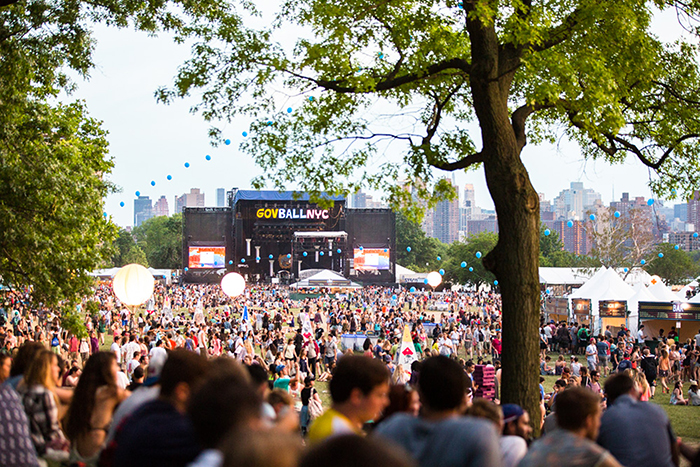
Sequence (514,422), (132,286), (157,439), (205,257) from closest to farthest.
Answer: (157,439), (514,422), (132,286), (205,257)

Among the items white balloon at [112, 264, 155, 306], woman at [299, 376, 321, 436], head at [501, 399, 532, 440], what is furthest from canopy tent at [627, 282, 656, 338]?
head at [501, 399, 532, 440]

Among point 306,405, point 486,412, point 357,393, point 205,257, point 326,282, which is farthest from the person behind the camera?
point 205,257

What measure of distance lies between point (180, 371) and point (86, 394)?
1187mm

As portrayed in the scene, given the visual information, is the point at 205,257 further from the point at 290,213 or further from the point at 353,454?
the point at 353,454

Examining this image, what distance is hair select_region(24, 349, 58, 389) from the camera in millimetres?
4297

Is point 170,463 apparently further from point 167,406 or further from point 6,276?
point 6,276

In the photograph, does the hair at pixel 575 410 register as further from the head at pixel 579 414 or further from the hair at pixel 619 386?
the hair at pixel 619 386

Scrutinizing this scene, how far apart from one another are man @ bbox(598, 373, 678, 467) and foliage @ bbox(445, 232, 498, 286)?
70.2 m

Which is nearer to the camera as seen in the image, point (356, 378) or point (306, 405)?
point (356, 378)

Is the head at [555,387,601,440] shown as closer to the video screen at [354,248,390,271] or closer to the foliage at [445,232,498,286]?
the video screen at [354,248,390,271]

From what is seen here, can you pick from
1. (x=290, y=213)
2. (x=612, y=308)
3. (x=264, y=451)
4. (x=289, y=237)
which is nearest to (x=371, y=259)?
(x=289, y=237)

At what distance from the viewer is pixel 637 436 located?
3.84 metres

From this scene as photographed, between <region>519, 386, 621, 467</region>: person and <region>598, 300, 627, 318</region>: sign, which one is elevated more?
<region>519, 386, 621, 467</region>: person

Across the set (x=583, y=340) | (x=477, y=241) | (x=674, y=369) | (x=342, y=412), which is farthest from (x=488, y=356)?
(x=477, y=241)
